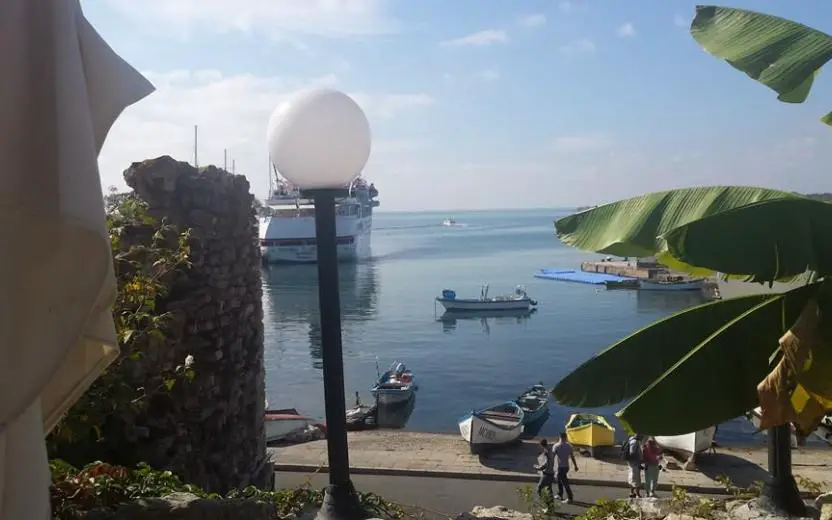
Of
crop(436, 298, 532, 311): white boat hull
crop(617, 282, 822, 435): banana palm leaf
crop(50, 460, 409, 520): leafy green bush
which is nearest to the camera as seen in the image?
crop(50, 460, 409, 520): leafy green bush

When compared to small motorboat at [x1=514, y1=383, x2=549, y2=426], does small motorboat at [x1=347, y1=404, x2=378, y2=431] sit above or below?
below

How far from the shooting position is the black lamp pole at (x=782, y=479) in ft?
11.4

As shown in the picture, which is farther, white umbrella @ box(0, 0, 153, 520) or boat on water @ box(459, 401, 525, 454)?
boat on water @ box(459, 401, 525, 454)

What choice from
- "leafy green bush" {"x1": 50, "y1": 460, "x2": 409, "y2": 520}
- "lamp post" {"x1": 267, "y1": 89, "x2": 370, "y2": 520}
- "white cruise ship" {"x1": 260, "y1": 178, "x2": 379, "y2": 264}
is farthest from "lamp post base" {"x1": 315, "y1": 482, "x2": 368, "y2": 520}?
"white cruise ship" {"x1": 260, "y1": 178, "x2": 379, "y2": 264}

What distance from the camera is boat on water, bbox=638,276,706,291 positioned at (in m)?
46.6

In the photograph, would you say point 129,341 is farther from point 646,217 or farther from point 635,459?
point 635,459

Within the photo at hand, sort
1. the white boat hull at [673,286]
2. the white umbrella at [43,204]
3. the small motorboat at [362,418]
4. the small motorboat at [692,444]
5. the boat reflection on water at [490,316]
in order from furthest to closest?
1. the white boat hull at [673,286]
2. the boat reflection on water at [490,316]
3. the small motorboat at [362,418]
4. the small motorboat at [692,444]
5. the white umbrella at [43,204]

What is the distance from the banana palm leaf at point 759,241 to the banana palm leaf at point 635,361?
20.4 inches

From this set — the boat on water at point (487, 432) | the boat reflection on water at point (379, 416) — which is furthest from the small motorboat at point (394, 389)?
the boat on water at point (487, 432)

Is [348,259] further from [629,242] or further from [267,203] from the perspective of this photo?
[629,242]

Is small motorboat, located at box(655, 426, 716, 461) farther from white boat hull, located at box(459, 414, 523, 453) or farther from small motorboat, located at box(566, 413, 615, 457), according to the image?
white boat hull, located at box(459, 414, 523, 453)

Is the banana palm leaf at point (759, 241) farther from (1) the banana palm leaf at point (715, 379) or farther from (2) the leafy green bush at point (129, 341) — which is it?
(2) the leafy green bush at point (129, 341)

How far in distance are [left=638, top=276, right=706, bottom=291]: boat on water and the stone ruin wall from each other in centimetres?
4441

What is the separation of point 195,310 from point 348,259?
5901 cm
